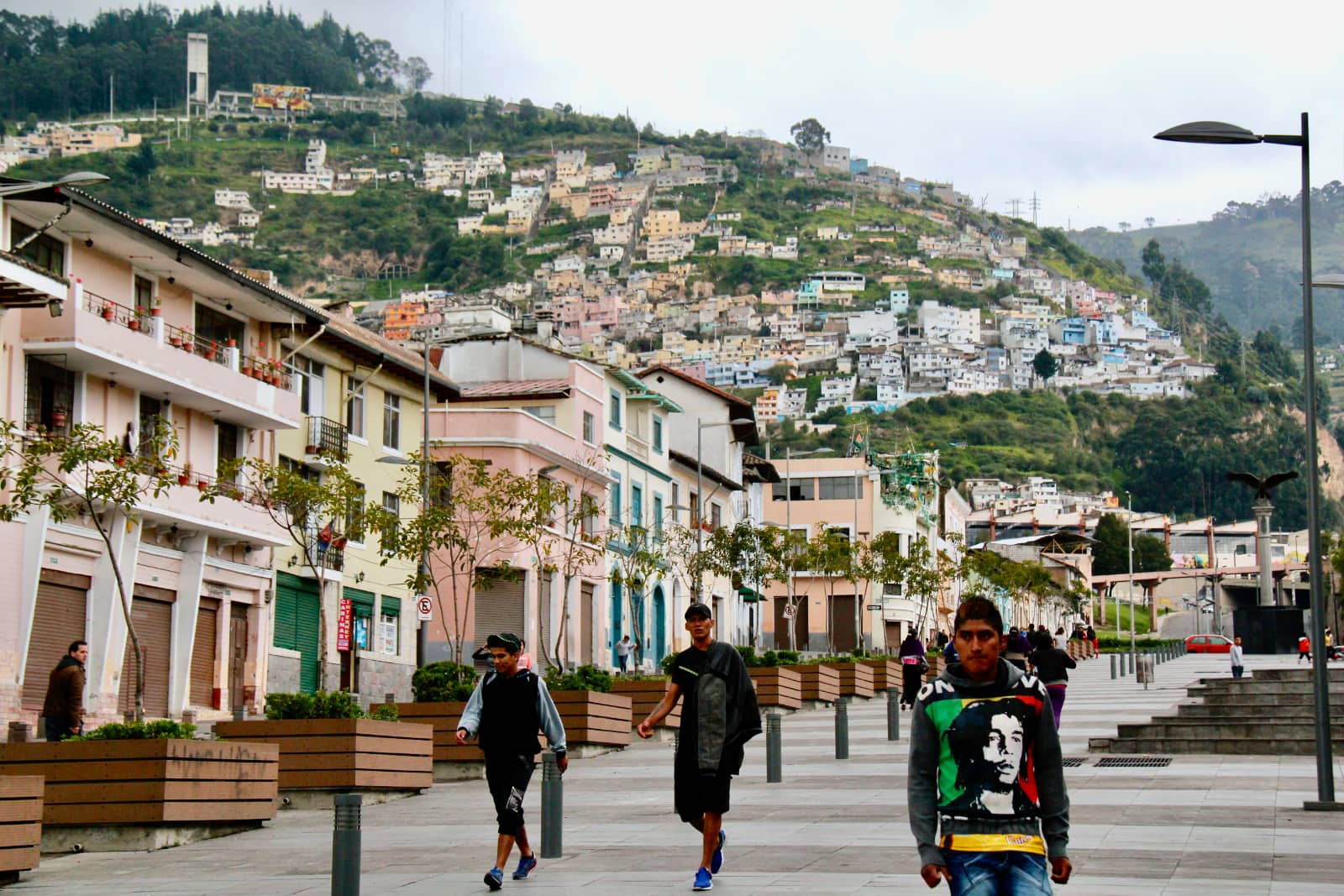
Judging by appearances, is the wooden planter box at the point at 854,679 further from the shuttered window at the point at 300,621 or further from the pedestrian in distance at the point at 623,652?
the shuttered window at the point at 300,621

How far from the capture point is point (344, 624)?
141 feet

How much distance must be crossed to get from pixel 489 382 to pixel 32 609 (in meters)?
27.8

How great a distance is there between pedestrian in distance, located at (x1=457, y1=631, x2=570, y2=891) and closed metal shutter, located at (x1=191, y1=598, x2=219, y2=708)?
81.0ft

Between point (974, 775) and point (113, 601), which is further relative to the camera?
point (113, 601)

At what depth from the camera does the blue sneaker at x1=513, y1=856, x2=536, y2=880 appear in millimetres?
13195

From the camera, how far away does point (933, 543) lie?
101m

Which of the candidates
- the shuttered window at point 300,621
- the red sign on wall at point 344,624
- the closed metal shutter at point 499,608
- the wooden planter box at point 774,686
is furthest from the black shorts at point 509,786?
the closed metal shutter at point 499,608

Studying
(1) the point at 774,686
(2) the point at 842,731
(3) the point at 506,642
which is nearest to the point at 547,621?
(1) the point at 774,686

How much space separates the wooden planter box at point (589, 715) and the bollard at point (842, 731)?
388 centimetres

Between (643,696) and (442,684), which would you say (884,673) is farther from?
(442,684)

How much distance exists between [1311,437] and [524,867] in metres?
8.95

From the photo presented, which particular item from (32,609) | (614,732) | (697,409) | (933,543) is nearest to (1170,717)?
(614,732)

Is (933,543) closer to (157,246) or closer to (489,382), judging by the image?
(489,382)

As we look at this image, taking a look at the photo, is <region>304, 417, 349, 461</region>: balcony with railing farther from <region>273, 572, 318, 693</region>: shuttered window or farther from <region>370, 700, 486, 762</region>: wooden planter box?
<region>370, 700, 486, 762</region>: wooden planter box
